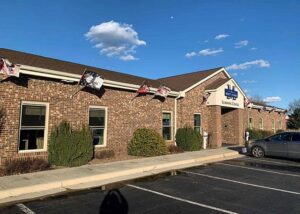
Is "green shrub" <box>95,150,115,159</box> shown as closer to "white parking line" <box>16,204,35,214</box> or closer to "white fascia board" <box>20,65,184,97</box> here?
"white fascia board" <box>20,65,184,97</box>

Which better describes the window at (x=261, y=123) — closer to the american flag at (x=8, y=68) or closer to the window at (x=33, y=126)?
the window at (x=33, y=126)

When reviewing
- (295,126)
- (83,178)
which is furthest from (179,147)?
(295,126)

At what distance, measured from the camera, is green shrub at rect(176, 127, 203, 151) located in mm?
19484

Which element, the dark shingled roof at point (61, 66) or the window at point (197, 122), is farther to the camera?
the window at point (197, 122)

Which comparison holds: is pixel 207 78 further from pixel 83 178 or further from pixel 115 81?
pixel 83 178

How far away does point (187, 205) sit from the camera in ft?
25.4

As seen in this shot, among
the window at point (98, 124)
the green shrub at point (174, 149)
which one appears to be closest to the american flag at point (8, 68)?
the window at point (98, 124)

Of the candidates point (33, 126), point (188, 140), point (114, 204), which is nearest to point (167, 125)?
point (188, 140)

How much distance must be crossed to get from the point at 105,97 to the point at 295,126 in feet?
154

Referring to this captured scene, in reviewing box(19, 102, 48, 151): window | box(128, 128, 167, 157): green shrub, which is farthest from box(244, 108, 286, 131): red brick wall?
box(19, 102, 48, 151): window

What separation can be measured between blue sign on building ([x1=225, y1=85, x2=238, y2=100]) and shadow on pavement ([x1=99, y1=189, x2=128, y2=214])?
16754 mm

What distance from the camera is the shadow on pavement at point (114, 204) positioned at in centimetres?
718

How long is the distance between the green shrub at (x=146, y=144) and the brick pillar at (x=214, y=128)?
6.53 meters

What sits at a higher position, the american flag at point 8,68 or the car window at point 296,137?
the american flag at point 8,68
